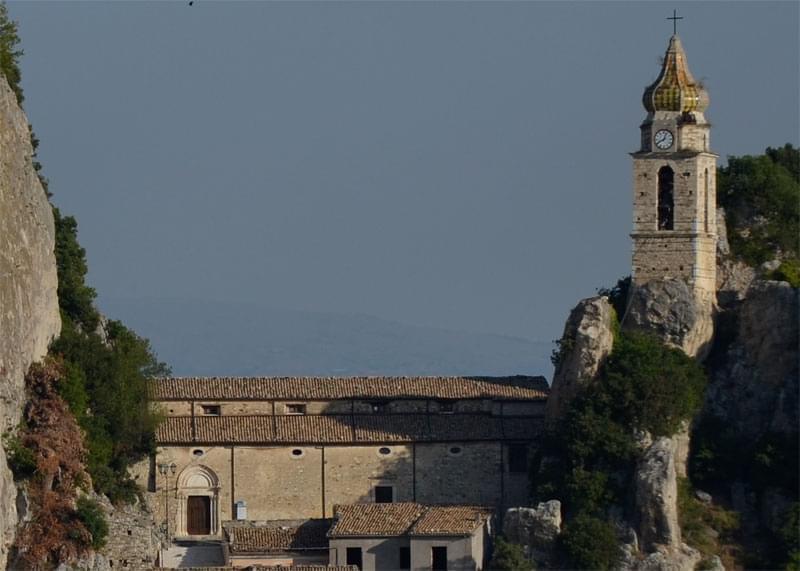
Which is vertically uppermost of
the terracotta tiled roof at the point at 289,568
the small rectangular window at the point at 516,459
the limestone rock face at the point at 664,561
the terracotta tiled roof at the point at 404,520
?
the small rectangular window at the point at 516,459

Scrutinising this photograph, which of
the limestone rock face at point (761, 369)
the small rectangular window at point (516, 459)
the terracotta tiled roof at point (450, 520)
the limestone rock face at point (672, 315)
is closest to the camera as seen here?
the terracotta tiled roof at point (450, 520)

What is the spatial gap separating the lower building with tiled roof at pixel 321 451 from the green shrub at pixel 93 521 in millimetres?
5383

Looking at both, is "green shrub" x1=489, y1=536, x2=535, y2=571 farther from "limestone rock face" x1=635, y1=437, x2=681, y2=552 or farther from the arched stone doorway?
the arched stone doorway

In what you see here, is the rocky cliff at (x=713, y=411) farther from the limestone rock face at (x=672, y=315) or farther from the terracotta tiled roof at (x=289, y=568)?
the terracotta tiled roof at (x=289, y=568)

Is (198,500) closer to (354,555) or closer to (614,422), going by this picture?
(354,555)

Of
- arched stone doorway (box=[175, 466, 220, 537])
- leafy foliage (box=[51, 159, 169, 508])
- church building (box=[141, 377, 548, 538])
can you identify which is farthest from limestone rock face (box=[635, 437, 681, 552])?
leafy foliage (box=[51, 159, 169, 508])

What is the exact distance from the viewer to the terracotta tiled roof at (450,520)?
8056 cm

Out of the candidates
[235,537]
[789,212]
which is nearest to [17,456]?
[235,537]

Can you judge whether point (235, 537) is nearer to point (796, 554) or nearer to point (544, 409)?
point (544, 409)

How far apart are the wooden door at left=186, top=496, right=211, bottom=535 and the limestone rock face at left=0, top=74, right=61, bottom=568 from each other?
6760 millimetres

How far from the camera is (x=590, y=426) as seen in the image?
3209 inches

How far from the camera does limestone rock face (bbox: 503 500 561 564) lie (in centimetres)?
7962

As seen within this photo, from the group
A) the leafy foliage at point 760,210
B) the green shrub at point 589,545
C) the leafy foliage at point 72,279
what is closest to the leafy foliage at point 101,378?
the leafy foliage at point 72,279

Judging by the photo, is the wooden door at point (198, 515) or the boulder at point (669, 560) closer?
the boulder at point (669, 560)
